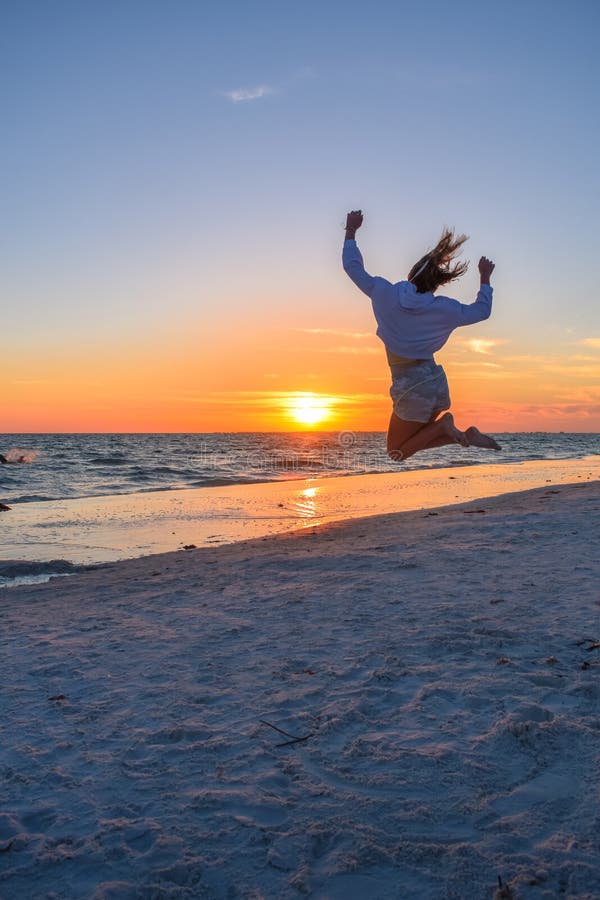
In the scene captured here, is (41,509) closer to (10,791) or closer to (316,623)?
(316,623)

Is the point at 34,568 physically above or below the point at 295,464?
below

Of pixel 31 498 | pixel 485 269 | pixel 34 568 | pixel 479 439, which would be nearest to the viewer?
pixel 485 269

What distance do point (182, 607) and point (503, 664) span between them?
11.2 feet

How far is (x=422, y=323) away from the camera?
5.22 m

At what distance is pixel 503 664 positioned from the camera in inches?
181

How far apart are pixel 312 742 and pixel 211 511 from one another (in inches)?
524

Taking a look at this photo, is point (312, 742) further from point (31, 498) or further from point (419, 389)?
point (31, 498)

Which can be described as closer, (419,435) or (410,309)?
(410,309)

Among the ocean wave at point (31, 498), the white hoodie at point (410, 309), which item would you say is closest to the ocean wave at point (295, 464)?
the ocean wave at point (31, 498)

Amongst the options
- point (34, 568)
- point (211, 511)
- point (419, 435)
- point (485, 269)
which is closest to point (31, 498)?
point (211, 511)

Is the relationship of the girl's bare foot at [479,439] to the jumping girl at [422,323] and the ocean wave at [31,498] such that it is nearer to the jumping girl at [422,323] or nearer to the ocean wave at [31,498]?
the jumping girl at [422,323]

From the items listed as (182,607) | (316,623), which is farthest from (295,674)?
(182,607)

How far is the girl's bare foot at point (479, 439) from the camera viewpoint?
5617 millimetres

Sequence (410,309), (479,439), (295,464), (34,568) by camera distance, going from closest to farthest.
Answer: (410,309) → (479,439) → (34,568) → (295,464)
